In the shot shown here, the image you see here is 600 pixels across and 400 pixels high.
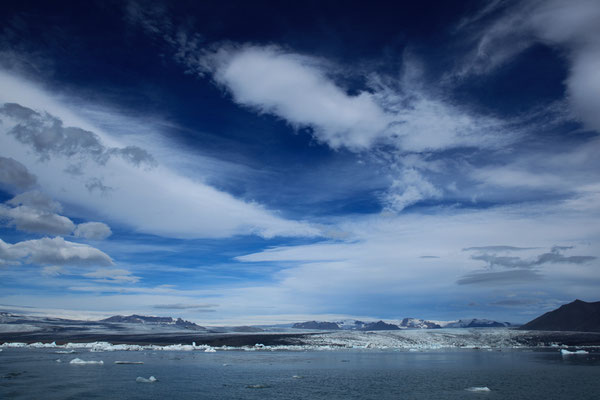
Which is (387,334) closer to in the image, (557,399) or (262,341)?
(262,341)

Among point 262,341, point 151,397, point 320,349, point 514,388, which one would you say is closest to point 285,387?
point 151,397

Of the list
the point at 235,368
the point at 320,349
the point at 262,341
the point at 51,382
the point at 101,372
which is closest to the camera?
the point at 51,382

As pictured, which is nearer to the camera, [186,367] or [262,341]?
[186,367]

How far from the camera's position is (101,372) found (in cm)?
5341

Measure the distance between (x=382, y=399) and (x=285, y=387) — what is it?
1116 cm

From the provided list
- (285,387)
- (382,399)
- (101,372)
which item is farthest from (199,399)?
(101,372)

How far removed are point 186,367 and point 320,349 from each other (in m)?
63.2

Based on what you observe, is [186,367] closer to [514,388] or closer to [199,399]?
[199,399]

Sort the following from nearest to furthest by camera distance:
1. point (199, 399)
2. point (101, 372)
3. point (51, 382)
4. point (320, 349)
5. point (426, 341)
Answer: point (199, 399)
point (51, 382)
point (101, 372)
point (320, 349)
point (426, 341)

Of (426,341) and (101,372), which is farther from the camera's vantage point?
(426,341)

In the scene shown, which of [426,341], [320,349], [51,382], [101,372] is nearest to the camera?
[51,382]

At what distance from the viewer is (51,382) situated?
1706 inches

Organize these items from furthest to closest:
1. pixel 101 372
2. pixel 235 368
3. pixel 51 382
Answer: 1. pixel 235 368
2. pixel 101 372
3. pixel 51 382

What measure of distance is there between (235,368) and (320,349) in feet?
204
